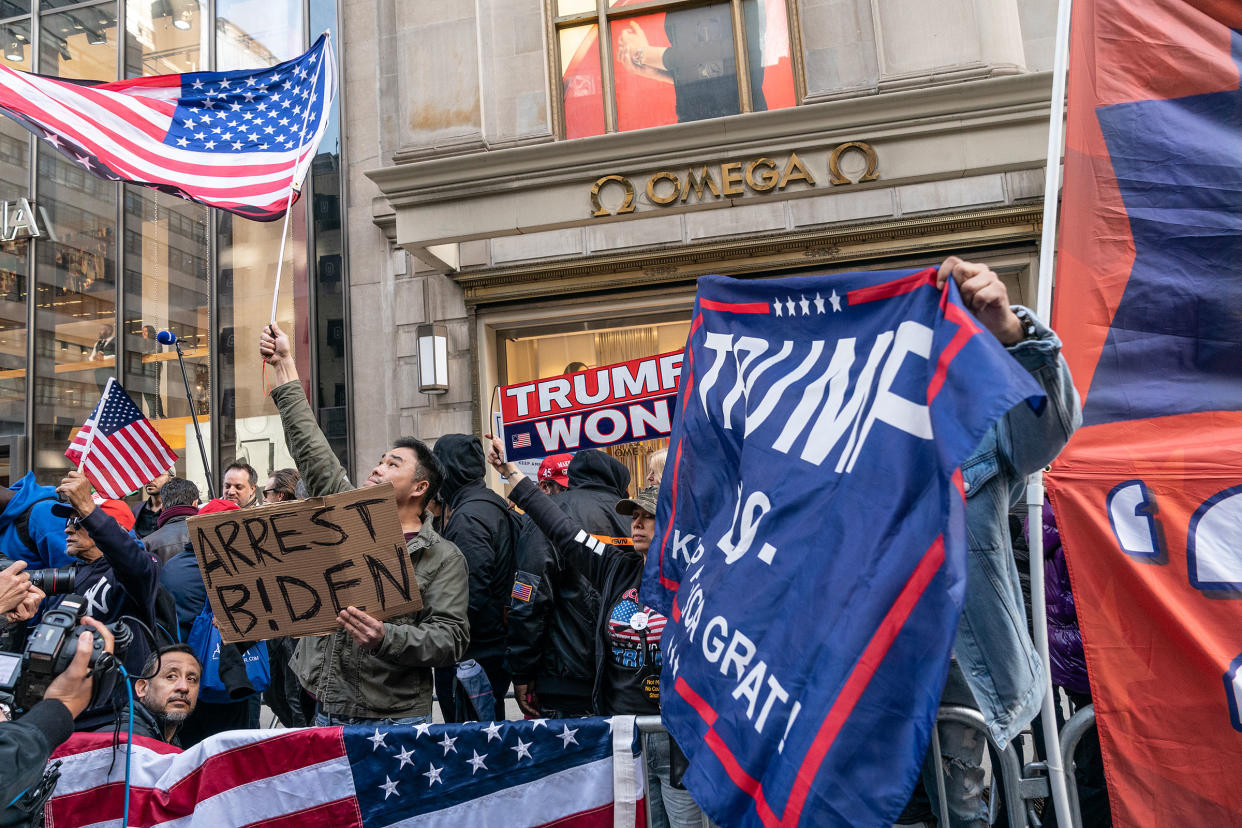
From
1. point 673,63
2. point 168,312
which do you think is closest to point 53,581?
point 673,63

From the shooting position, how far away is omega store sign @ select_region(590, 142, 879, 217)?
27.6 ft

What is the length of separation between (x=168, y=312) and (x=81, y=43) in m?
4.45

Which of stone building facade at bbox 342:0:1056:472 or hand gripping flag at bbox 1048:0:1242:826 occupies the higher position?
stone building facade at bbox 342:0:1056:472

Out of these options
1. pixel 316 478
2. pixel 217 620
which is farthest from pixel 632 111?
pixel 217 620

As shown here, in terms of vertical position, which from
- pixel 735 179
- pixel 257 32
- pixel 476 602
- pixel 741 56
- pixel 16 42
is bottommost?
pixel 476 602

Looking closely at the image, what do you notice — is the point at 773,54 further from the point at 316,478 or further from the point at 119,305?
the point at 119,305

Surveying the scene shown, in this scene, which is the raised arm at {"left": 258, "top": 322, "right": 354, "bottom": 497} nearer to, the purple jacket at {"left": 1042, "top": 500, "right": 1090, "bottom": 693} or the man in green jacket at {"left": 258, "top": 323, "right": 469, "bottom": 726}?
the man in green jacket at {"left": 258, "top": 323, "right": 469, "bottom": 726}

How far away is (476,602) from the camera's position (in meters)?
4.72

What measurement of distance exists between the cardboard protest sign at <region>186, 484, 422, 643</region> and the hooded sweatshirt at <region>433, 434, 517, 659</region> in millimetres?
1223

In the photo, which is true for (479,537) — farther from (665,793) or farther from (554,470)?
(665,793)

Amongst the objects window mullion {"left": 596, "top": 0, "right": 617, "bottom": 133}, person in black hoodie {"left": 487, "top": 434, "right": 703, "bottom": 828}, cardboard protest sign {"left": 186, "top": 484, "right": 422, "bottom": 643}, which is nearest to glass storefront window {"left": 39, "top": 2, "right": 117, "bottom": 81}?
window mullion {"left": 596, "top": 0, "right": 617, "bottom": 133}

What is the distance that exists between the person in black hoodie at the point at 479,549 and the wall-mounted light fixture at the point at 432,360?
4.53 meters

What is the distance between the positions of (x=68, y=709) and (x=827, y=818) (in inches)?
81.3

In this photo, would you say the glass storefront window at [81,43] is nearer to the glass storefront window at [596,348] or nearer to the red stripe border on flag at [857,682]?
the glass storefront window at [596,348]
